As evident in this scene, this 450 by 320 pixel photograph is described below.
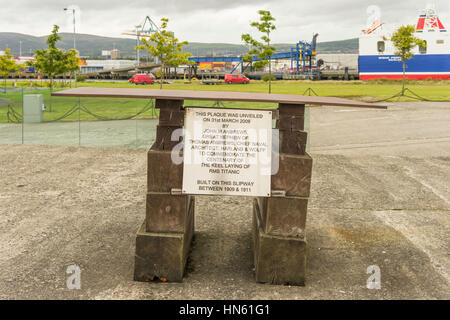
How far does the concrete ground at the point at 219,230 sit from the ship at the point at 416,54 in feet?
170

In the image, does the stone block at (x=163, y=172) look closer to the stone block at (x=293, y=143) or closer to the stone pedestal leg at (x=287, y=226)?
the stone pedestal leg at (x=287, y=226)

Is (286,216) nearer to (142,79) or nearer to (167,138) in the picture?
(167,138)

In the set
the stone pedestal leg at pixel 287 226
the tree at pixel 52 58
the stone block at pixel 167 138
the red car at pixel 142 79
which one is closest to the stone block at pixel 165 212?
the stone block at pixel 167 138

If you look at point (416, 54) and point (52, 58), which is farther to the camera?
point (416, 54)

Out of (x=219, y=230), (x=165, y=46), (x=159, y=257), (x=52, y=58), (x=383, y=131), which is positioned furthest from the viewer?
(x=165, y=46)

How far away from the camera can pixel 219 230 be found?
229 inches

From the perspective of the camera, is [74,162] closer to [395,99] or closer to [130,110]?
[130,110]

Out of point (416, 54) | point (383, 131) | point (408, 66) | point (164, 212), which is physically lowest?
point (164, 212)

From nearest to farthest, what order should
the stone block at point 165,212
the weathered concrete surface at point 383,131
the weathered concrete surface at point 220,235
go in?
the weathered concrete surface at point 220,235 → the stone block at point 165,212 → the weathered concrete surface at point 383,131

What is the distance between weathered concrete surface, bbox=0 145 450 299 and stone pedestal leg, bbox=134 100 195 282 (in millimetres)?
171

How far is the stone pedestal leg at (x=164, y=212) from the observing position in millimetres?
4195

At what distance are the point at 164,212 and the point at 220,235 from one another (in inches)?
60.6

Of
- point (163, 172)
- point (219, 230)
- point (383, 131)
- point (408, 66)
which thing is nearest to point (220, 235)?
point (219, 230)

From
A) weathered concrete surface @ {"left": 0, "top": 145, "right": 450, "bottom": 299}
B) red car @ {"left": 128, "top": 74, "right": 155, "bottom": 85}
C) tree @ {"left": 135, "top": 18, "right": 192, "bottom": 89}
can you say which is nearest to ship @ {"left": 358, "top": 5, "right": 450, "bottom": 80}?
red car @ {"left": 128, "top": 74, "right": 155, "bottom": 85}
